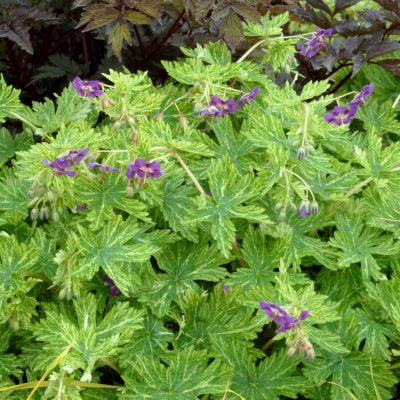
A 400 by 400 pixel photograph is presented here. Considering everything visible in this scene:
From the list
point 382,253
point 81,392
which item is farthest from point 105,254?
point 382,253

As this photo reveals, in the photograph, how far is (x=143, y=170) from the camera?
1.63 meters

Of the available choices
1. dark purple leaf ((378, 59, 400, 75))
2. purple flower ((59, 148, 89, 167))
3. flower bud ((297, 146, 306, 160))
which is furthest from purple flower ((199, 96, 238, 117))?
dark purple leaf ((378, 59, 400, 75))

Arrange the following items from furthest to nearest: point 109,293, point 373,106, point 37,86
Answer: point 37,86, point 373,106, point 109,293

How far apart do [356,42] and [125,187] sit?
45.5 inches

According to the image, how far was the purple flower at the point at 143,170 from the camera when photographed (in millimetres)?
1606

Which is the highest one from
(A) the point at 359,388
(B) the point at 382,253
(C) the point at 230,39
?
(C) the point at 230,39

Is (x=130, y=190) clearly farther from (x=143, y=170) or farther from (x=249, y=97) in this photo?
(x=249, y=97)

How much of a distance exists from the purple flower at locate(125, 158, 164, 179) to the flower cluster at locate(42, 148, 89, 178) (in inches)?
4.3

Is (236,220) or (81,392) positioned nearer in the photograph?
(81,392)

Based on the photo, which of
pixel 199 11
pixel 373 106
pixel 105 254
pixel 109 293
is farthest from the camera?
pixel 373 106

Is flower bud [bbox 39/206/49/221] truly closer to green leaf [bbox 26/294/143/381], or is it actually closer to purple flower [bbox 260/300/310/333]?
green leaf [bbox 26/294/143/381]

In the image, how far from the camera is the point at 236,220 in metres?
1.95

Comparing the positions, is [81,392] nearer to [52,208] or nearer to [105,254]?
[105,254]

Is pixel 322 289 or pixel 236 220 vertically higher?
pixel 236 220
